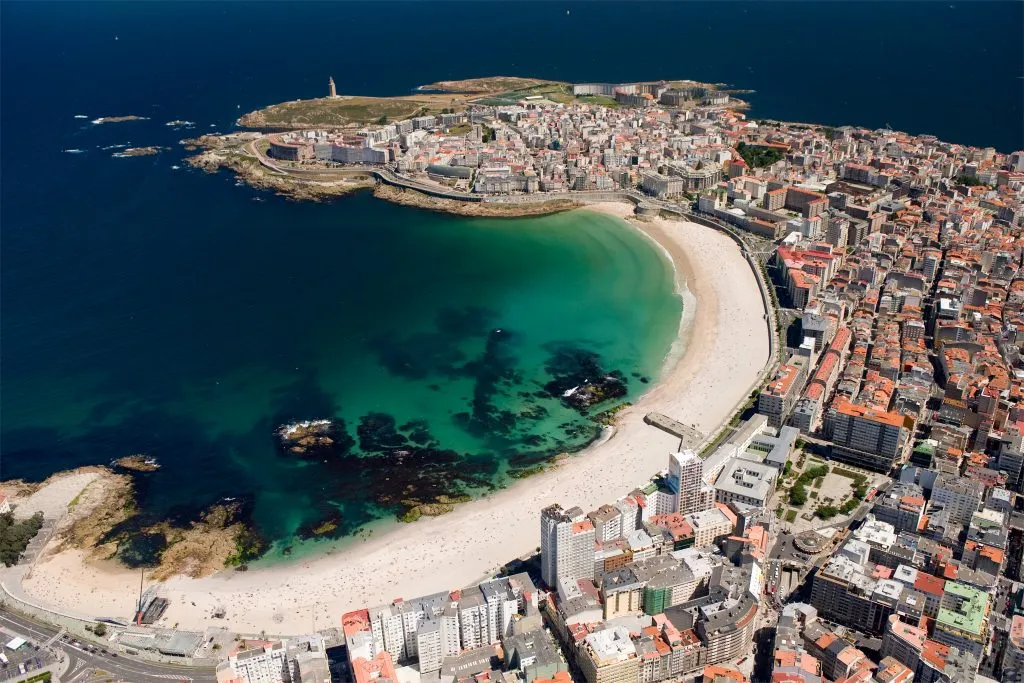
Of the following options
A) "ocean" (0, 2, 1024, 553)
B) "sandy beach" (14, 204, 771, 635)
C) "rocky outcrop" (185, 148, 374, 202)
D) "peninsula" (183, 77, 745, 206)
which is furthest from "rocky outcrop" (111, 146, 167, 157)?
"sandy beach" (14, 204, 771, 635)

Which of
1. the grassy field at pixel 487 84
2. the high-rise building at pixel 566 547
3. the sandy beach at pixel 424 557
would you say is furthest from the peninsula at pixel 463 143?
the high-rise building at pixel 566 547

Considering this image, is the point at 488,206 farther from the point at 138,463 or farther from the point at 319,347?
the point at 138,463

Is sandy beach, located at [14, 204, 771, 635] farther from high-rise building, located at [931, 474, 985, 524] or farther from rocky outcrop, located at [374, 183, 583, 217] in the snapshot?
rocky outcrop, located at [374, 183, 583, 217]

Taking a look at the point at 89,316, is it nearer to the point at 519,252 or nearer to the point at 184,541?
the point at 184,541

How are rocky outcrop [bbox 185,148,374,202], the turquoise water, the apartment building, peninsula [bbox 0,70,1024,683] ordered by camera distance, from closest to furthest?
peninsula [bbox 0,70,1024,683] → the apartment building → the turquoise water → rocky outcrop [bbox 185,148,374,202]

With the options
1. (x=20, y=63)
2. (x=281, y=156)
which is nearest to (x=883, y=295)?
(x=281, y=156)

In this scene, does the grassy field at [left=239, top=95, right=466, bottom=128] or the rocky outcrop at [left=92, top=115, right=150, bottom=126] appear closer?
the grassy field at [left=239, top=95, right=466, bottom=128]

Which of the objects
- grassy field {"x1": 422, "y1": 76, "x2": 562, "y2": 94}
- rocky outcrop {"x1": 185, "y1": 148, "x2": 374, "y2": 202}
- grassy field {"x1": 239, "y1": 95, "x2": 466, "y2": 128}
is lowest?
rocky outcrop {"x1": 185, "y1": 148, "x2": 374, "y2": 202}
